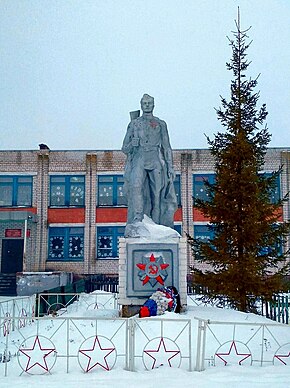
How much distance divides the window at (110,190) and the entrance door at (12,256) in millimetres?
5030

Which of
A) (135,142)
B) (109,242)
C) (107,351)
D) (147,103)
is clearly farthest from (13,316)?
(109,242)

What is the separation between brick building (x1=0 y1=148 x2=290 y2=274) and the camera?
26.5 meters

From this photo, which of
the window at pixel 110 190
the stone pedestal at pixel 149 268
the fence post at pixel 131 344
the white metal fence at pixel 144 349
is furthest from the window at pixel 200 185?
the fence post at pixel 131 344

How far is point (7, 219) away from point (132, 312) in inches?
655

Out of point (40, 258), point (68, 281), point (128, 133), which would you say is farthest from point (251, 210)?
point (40, 258)

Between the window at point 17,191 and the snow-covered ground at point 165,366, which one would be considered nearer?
the snow-covered ground at point 165,366

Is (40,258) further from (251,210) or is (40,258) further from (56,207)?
(251,210)

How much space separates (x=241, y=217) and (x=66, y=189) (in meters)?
16.9

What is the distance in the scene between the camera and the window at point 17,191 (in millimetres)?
27281

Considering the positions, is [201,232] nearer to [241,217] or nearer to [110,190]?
[110,190]

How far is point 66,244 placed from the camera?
26781 mm

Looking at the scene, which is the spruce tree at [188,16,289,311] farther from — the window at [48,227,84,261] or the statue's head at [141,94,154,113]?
the window at [48,227,84,261]

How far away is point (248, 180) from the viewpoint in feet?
38.6

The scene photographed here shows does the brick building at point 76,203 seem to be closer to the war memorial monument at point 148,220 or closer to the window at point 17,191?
the window at point 17,191
